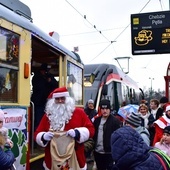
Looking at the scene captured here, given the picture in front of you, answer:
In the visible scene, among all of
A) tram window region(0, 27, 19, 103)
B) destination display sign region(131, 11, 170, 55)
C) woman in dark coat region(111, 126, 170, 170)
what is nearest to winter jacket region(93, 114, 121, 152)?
tram window region(0, 27, 19, 103)

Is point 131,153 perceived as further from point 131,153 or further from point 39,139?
point 39,139

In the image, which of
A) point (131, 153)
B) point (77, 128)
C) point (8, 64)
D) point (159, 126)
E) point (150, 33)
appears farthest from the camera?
point (150, 33)

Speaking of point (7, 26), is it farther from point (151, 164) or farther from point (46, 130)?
point (151, 164)

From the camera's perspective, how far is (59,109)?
4.61 metres

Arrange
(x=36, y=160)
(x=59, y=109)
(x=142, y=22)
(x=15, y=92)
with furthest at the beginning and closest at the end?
(x=142, y=22) < (x=36, y=160) < (x=59, y=109) < (x=15, y=92)

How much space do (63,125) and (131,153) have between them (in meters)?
2.50

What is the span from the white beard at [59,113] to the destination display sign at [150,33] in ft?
25.1

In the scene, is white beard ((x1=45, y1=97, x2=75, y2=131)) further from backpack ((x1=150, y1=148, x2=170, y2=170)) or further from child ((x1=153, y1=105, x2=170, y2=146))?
backpack ((x1=150, y1=148, x2=170, y2=170))

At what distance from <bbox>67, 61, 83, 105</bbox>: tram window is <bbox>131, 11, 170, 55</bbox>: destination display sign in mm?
4680

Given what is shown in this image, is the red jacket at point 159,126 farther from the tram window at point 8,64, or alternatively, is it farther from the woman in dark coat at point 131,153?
the woman in dark coat at point 131,153

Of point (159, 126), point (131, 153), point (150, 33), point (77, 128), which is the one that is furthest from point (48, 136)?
point (150, 33)

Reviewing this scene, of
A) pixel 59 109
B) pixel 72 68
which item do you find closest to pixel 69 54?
pixel 72 68

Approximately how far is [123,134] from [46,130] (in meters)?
2.55

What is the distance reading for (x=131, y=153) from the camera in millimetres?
2098
